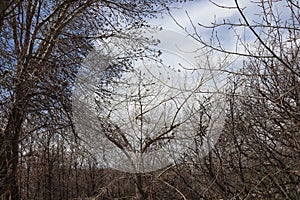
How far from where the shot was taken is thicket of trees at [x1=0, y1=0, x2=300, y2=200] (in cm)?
268

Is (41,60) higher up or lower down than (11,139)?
higher up

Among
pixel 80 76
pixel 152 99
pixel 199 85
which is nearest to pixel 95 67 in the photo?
pixel 80 76

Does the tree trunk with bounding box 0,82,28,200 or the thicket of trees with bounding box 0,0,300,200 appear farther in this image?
the tree trunk with bounding box 0,82,28,200

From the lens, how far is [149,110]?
189 inches

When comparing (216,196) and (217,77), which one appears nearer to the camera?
(217,77)

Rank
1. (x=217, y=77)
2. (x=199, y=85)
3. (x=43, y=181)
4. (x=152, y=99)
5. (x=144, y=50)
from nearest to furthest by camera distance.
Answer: (x=217, y=77), (x=199, y=85), (x=152, y=99), (x=144, y=50), (x=43, y=181)

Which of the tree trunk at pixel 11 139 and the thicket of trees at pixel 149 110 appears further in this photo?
the tree trunk at pixel 11 139

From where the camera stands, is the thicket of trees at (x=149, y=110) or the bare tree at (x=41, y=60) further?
the bare tree at (x=41, y=60)

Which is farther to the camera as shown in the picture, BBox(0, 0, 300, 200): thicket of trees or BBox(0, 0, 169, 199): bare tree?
BBox(0, 0, 169, 199): bare tree

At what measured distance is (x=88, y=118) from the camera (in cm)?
510

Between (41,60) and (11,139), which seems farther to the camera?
(41,60)

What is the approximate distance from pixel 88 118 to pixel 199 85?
2298 mm

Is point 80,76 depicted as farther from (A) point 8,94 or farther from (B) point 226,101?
(B) point 226,101

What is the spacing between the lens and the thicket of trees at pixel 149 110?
268 centimetres
